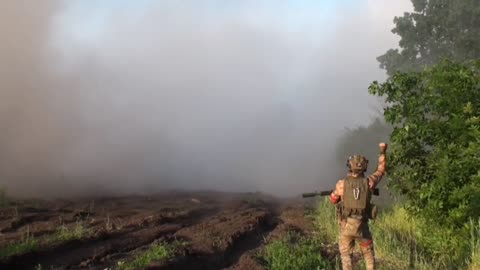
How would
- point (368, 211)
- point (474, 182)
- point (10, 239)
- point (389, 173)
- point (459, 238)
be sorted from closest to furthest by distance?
point (368, 211)
point (474, 182)
point (459, 238)
point (389, 173)
point (10, 239)

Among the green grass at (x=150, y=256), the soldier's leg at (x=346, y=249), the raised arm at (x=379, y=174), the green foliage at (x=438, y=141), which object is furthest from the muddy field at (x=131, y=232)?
the green foliage at (x=438, y=141)

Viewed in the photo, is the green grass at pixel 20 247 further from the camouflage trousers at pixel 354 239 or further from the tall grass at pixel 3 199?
the camouflage trousers at pixel 354 239

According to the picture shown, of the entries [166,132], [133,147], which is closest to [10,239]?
[133,147]

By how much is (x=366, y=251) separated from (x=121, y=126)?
61.2ft

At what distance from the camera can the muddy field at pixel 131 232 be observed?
26.8ft

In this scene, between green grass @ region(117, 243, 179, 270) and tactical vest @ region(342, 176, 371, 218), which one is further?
green grass @ region(117, 243, 179, 270)

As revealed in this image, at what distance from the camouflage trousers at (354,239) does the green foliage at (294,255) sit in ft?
2.27

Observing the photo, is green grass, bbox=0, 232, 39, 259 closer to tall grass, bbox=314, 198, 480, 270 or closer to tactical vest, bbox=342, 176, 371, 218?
tactical vest, bbox=342, 176, 371, 218

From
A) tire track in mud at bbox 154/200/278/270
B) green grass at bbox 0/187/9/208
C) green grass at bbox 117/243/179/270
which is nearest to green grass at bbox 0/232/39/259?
green grass at bbox 117/243/179/270

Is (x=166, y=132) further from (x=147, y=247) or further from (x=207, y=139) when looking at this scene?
(x=147, y=247)

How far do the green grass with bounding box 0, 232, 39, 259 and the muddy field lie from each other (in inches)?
0.6

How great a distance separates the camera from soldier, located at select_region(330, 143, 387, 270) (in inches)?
240

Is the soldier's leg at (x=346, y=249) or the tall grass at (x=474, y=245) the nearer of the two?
the soldier's leg at (x=346, y=249)

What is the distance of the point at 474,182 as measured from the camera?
260 inches
